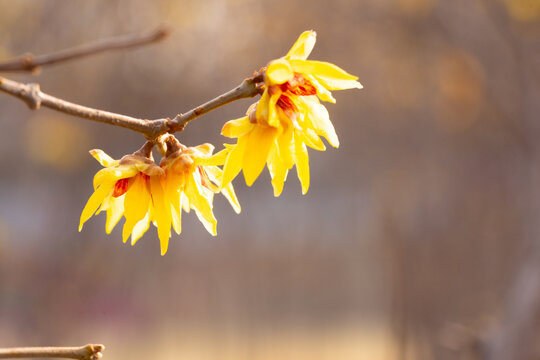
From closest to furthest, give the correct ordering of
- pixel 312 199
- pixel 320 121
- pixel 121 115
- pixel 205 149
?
pixel 121 115
pixel 320 121
pixel 205 149
pixel 312 199

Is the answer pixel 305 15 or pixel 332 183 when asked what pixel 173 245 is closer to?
pixel 332 183

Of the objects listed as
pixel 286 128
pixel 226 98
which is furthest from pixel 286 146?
pixel 226 98

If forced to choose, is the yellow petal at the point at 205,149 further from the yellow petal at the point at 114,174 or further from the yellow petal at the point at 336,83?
the yellow petal at the point at 336,83

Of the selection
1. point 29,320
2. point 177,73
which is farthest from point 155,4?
point 29,320

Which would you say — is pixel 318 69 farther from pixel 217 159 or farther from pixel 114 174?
pixel 114 174

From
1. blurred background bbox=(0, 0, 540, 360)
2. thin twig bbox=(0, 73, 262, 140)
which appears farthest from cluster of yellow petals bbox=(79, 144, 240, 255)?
blurred background bbox=(0, 0, 540, 360)

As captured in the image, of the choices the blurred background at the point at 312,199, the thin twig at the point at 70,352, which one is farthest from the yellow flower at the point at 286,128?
the blurred background at the point at 312,199

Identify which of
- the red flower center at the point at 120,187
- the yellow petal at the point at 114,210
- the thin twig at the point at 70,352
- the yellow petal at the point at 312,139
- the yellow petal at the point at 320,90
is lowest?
the thin twig at the point at 70,352
